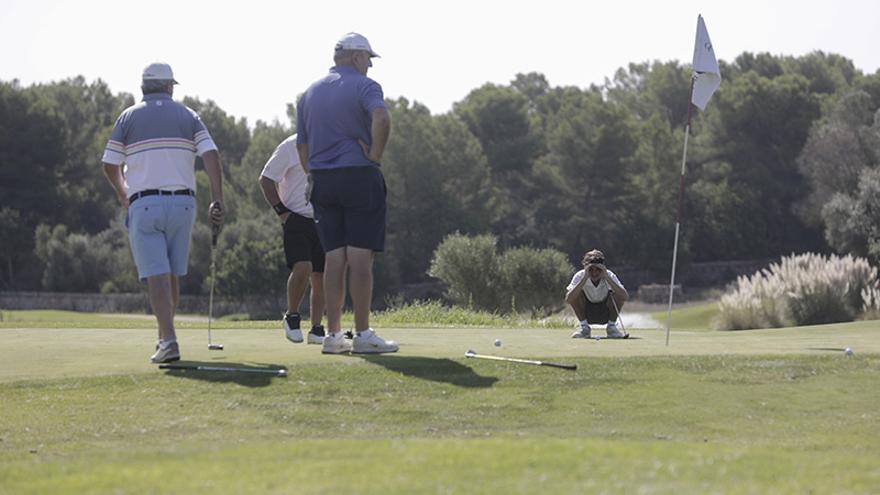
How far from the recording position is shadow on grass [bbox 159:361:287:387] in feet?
32.5

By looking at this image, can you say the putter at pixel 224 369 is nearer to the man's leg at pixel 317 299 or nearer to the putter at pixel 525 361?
the putter at pixel 525 361

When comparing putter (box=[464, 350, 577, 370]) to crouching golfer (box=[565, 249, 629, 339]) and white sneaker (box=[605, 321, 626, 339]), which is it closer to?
white sneaker (box=[605, 321, 626, 339])

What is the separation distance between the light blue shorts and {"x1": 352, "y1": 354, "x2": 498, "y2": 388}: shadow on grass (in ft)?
5.66

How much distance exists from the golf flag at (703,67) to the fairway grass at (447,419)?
9.13 ft

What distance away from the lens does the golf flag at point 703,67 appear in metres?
13.6

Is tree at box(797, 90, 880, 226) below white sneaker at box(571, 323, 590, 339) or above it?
above

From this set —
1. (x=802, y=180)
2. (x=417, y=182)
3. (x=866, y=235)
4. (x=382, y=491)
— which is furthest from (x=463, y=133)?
(x=382, y=491)

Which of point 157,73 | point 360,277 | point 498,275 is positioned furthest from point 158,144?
point 498,275

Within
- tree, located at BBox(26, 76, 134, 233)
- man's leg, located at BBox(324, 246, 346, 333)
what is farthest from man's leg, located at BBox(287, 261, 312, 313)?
tree, located at BBox(26, 76, 134, 233)

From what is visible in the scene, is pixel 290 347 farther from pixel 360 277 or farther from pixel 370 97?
pixel 370 97

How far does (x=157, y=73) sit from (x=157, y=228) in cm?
122

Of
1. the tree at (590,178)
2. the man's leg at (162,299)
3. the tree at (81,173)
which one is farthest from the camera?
the tree at (590,178)

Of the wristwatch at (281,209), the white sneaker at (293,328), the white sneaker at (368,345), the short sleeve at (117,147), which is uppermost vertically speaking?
the short sleeve at (117,147)

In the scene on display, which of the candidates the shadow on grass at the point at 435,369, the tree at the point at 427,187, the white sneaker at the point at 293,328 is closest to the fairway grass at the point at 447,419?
the shadow on grass at the point at 435,369
